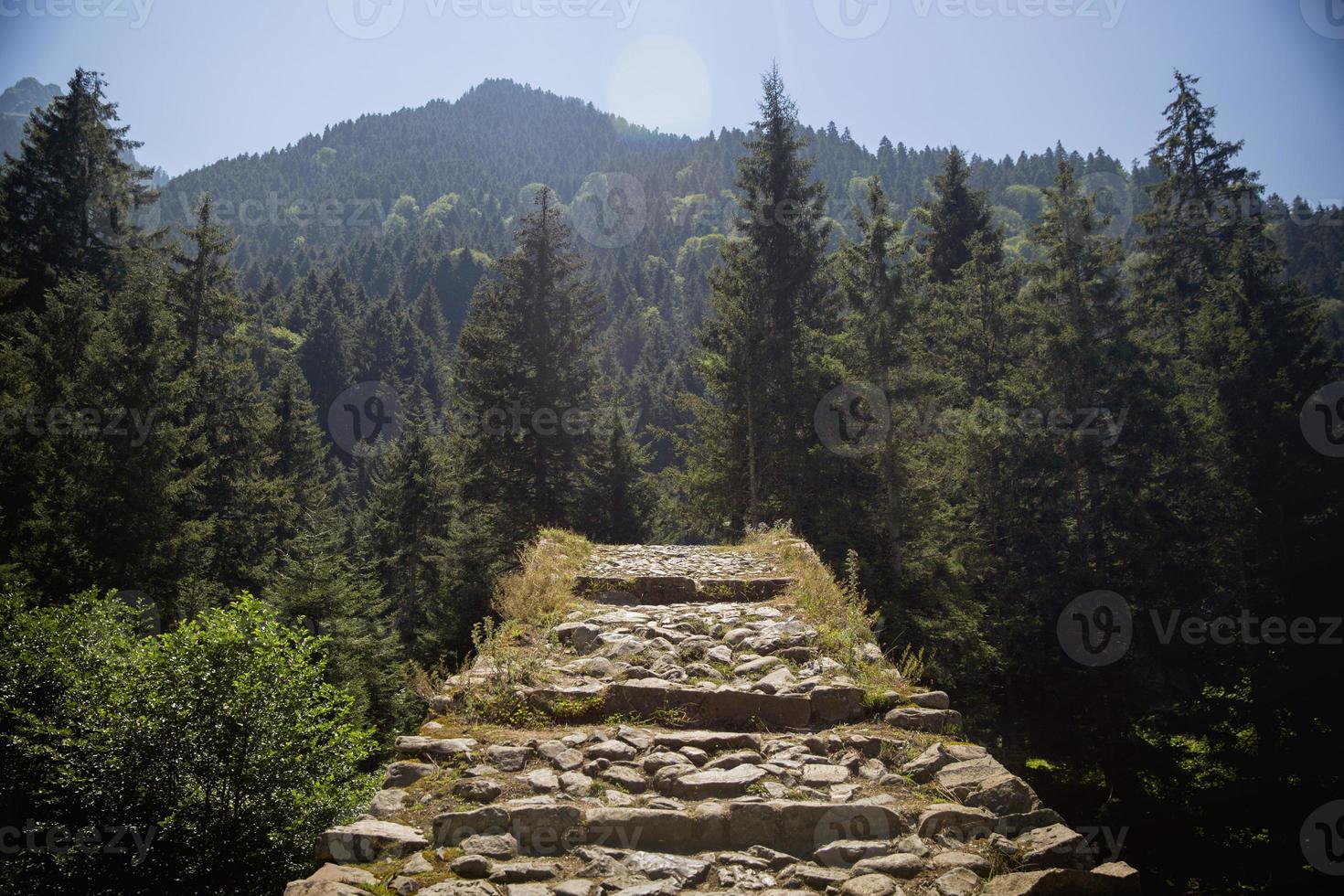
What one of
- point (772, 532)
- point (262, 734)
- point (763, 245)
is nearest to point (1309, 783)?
point (772, 532)

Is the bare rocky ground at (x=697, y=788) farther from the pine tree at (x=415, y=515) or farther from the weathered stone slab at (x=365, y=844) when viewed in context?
the pine tree at (x=415, y=515)

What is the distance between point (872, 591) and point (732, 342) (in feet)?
27.5

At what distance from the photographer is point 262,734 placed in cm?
747

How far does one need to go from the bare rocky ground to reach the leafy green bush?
2.72m

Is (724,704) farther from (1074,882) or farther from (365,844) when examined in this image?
(365,844)

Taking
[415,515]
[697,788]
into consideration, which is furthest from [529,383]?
[697,788]

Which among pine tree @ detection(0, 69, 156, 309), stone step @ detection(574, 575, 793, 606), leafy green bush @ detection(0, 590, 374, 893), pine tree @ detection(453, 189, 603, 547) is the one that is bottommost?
leafy green bush @ detection(0, 590, 374, 893)

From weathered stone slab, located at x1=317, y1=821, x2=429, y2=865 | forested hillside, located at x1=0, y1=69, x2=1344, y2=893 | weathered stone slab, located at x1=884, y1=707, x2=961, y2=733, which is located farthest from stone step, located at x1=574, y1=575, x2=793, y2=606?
weathered stone slab, located at x1=317, y1=821, x2=429, y2=865

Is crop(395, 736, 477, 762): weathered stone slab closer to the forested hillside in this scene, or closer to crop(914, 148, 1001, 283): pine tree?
the forested hillside

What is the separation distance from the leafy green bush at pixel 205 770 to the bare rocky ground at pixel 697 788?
2724mm

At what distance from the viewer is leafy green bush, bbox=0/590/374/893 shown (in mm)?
7246

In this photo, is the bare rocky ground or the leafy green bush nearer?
the bare rocky ground

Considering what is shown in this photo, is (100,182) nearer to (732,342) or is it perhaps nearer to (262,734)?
(732,342)

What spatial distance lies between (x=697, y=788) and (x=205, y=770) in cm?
566
